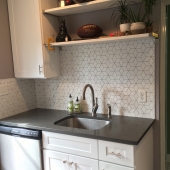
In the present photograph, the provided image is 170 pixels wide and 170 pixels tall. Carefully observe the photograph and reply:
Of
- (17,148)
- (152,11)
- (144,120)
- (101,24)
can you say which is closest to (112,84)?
A: (144,120)

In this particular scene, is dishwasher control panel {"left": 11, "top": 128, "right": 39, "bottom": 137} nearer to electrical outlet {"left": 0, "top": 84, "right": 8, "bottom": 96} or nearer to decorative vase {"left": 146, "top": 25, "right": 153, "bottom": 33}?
electrical outlet {"left": 0, "top": 84, "right": 8, "bottom": 96}

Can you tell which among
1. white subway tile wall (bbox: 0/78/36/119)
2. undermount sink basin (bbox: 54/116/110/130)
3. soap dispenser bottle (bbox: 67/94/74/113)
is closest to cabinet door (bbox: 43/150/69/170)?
undermount sink basin (bbox: 54/116/110/130)

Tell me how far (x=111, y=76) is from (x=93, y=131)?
0.67 m

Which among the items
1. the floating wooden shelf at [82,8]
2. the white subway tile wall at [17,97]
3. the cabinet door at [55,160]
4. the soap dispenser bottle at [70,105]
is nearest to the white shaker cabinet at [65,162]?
the cabinet door at [55,160]

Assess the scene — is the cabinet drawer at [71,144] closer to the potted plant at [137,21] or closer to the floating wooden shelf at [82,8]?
the potted plant at [137,21]

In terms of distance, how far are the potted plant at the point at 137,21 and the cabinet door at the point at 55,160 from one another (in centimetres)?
121

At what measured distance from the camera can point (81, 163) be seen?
1.79 metres

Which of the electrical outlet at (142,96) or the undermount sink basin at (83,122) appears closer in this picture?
the electrical outlet at (142,96)

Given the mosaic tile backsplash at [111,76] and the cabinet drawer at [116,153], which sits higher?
the mosaic tile backsplash at [111,76]

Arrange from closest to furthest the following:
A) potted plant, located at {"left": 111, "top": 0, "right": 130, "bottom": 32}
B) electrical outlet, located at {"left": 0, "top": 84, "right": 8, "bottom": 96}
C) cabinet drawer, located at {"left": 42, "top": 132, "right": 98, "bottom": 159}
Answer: cabinet drawer, located at {"left": 42, "top": 132, "right": 98, "bottom": 159} → potted plant, located at {"left": 111, "top": 0, "right": 130, "bottom": 32} → electrical outlet, located at {"left": 0, "top": 84, "right": 8, "bottom": 96}

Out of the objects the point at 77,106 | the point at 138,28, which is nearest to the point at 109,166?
the point at 77,106

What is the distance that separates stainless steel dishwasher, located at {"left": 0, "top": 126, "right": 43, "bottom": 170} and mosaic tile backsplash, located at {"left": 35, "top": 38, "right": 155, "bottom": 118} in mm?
631

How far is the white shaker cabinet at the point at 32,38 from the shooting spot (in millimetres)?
2178

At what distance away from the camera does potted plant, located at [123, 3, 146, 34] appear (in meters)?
1.76
